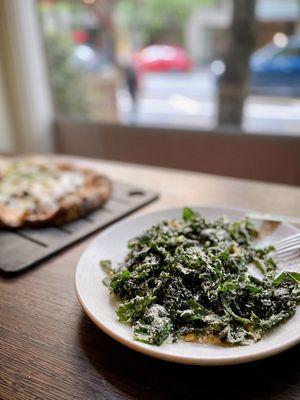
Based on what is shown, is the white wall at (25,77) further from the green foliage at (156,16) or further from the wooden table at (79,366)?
the wooden table at (79,366)

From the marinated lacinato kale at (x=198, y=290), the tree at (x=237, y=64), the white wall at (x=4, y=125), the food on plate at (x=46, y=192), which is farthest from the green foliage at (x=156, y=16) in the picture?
the marinated lacinato kale at (x=198, y=290)

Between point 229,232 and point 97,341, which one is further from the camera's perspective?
point 229,232

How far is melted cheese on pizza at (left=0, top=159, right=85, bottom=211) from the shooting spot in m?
1.40

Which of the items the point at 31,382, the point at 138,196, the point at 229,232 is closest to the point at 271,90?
the point at 138,196

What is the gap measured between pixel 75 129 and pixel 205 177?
79.2 inches

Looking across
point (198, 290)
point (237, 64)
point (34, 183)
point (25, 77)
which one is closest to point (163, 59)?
point (237, 64)

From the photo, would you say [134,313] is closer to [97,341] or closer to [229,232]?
[97,341]

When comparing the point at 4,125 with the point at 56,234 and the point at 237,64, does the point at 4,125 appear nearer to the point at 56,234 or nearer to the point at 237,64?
the point at 237,64

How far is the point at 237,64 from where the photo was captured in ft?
8.84

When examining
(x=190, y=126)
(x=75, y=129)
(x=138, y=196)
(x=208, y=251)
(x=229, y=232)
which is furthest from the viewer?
(x=75, y=129)

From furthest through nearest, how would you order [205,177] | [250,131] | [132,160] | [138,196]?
[132,160] < [250,131] < [205,177] < [138,196]

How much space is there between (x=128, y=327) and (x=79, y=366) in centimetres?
11

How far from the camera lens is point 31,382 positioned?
2.19ft

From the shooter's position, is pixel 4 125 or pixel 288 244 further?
pixel 4 125
